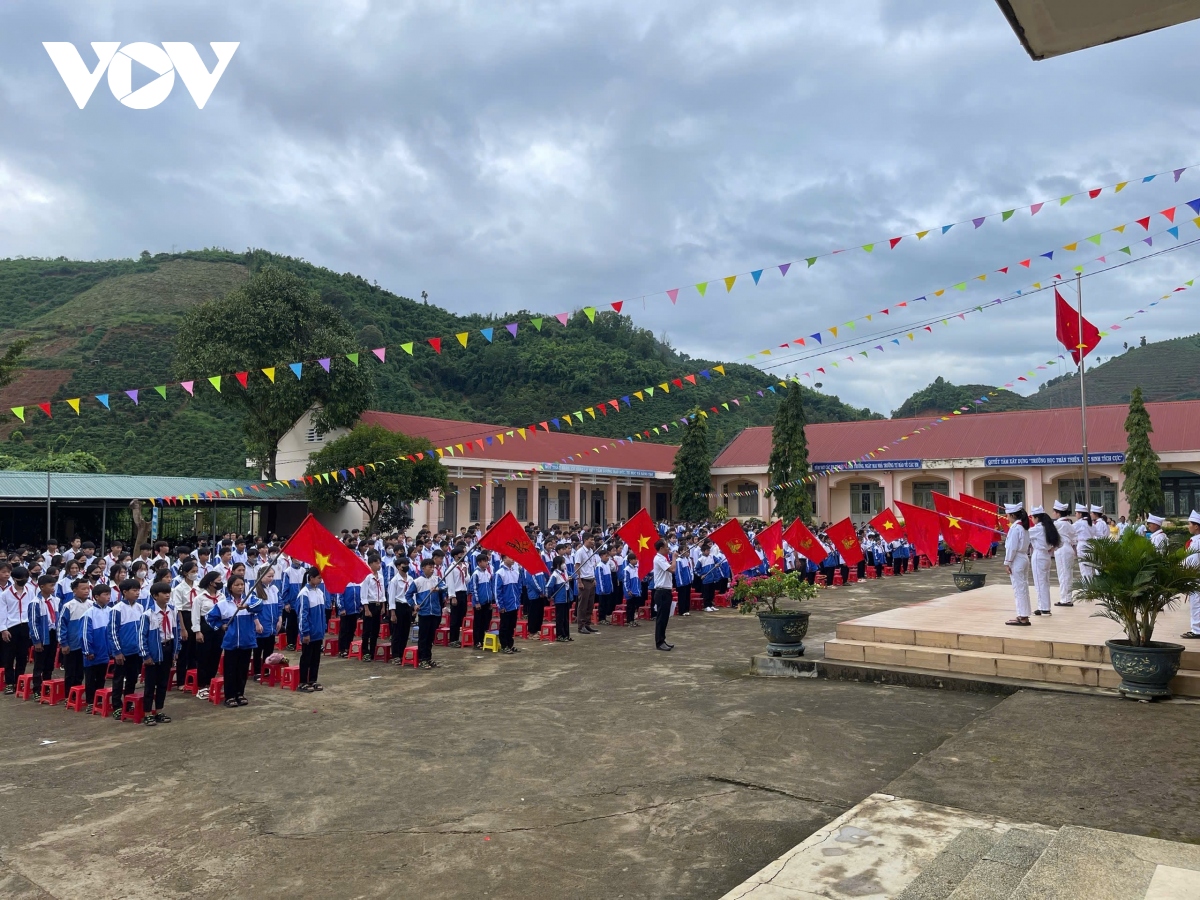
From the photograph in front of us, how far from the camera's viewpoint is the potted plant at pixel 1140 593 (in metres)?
7.02

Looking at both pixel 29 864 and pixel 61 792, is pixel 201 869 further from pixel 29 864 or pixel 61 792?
Answer: pixel 61 792

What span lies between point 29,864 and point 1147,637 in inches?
330

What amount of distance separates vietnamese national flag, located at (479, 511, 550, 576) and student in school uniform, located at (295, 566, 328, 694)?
2.33 metres

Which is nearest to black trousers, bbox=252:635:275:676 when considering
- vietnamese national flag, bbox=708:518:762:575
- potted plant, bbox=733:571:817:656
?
potted plant, bbox=733:571:817:656

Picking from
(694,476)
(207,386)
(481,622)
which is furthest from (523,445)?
(481,622)

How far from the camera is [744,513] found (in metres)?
37.7

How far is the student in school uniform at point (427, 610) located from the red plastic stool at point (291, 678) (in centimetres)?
151

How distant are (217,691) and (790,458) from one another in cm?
2680

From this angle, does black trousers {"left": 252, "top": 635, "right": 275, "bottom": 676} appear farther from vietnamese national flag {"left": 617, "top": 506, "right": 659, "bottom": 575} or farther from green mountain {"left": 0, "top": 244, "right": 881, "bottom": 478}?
green mountain {"left": 0, "top": 244, "right": 881, "bottom": 478}

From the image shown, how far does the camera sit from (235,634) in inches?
320

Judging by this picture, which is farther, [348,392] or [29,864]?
[348,392]

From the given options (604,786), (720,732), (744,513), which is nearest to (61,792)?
(604,786)

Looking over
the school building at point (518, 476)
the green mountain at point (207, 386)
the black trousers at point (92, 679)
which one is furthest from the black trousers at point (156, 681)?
the green mountain at point (207, 386)

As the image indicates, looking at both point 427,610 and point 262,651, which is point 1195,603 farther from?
point 262,651
